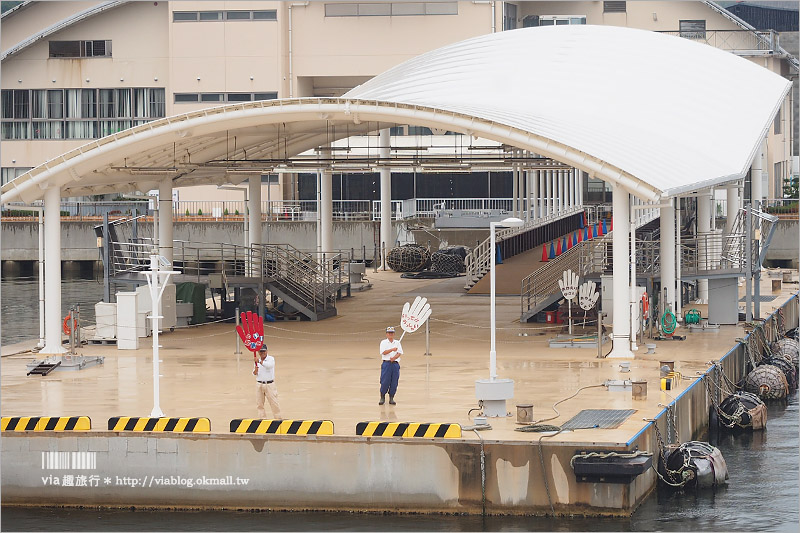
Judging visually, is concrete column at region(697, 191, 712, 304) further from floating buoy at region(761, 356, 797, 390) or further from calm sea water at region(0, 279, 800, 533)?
calm sea water at region(0, 279, 800, 533)

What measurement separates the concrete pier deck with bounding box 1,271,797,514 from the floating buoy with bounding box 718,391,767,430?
0.99 meters

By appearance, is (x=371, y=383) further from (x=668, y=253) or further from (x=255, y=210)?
(x=255, y=210)

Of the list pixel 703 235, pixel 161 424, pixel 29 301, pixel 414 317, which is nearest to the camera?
pixel 161 424

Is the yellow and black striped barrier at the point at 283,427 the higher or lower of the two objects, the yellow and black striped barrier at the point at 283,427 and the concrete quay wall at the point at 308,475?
the higher

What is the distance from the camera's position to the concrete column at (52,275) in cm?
3444

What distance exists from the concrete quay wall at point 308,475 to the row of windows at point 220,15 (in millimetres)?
53060

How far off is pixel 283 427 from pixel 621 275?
11.9 metres

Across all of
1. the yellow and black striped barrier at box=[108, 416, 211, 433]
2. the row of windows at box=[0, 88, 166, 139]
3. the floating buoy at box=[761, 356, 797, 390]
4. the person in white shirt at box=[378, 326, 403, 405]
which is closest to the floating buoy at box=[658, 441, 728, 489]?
the person in white shirt at box=[378, 326, 403, 405]

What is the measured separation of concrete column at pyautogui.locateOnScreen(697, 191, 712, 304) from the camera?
40219 mm

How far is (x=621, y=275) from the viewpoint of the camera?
3303 centimetres

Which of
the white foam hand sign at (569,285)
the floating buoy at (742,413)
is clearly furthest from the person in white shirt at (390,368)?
the white foam hand sign at (569,285)

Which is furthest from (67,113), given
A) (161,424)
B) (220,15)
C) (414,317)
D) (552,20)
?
(161,424)

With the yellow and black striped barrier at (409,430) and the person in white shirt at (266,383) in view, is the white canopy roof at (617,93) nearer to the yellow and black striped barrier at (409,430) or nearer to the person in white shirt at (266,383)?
the person in white shirt at (266,383)

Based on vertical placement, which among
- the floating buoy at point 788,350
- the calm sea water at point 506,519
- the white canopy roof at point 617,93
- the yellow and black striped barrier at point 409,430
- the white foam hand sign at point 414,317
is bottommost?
the calm sea water at point 506,519
